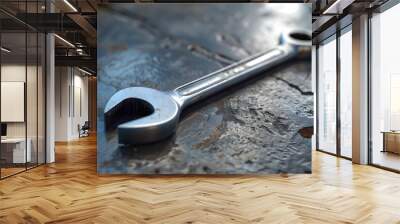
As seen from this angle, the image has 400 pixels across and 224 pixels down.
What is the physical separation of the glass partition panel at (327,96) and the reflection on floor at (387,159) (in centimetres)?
202

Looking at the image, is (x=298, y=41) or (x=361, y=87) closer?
(x=298, y=41)

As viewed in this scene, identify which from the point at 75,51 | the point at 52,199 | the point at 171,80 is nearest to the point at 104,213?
the point at 52,199

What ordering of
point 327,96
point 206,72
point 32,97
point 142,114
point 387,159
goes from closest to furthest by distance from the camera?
point 142,114, point 206,72, point 387,159, point 32,97, point 327,96

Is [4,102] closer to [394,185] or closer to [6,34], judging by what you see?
[6,34]

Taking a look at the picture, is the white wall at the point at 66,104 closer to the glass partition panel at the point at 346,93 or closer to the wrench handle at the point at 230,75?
the wrench handle at the point at 230,75

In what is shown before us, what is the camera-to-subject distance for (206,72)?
6.25 m

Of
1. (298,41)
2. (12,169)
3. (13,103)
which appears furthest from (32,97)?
(298,41)

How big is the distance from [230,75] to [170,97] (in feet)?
3.55

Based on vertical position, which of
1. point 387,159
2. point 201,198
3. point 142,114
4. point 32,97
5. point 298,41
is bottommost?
point 201,198

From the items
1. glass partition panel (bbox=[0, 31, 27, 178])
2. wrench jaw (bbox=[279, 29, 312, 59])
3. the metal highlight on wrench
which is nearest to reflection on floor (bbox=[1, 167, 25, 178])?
glass partition panel (bbox=[0, 31, 27, 178])

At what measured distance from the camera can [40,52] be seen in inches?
296

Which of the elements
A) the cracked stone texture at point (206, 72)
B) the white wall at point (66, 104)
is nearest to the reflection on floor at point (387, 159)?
the cracked stone texture at point (206, 72)

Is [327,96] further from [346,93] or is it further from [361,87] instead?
[361,87]

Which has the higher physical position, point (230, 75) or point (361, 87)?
point (230, 75)
